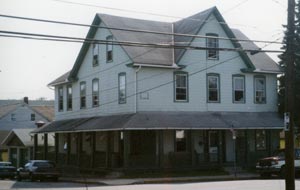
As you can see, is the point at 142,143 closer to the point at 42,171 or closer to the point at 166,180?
the point at 166,180

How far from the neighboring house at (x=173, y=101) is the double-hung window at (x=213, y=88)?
7 centimetres

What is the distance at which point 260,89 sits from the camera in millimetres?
39562

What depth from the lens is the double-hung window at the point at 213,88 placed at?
3703 cm

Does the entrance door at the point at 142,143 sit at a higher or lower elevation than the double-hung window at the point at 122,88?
lower

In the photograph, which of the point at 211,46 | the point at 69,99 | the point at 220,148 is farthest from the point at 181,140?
the point at 69,99

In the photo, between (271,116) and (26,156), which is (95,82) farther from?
(26,156)

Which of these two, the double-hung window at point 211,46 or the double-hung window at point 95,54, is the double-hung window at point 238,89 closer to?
the double-hung window at point 211,46

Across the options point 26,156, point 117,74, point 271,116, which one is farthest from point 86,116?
point 26,156

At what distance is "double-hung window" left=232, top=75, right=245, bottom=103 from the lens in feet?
125

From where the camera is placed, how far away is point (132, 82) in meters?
34.4

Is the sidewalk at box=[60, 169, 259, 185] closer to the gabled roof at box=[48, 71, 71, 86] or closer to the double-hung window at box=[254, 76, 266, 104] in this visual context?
the double-hung window at box=[254, 76, 266, 104]

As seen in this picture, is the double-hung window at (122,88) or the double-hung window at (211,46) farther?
the double-hung window at (211,46)

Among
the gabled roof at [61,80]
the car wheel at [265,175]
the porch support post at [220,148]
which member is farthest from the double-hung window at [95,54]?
the car wheel at [265,175]

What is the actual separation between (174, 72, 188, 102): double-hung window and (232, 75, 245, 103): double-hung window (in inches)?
163
